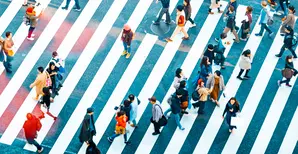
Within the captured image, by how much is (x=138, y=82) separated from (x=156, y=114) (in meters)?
3.10

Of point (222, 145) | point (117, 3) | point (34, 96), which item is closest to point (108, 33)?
point (117, 3)

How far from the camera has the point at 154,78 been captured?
27.5 m

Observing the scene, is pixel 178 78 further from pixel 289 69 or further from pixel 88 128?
pixel 289 69

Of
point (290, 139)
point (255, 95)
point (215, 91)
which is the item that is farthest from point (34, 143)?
point (290, 139)

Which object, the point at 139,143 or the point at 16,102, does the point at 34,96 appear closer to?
the point at 16,102

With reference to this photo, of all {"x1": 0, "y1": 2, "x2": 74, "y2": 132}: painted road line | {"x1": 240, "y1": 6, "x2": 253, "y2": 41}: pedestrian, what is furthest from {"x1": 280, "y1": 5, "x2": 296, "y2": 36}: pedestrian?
{"x1": 0, "y1": 2, "x2": 74, "y2": 132}: painted road line

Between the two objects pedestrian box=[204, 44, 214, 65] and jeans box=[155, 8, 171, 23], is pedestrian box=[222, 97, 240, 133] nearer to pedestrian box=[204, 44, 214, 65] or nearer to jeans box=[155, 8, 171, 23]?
pedestrian box=[204, 44, 214, 65]

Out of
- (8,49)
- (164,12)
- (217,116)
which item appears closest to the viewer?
(217,116)

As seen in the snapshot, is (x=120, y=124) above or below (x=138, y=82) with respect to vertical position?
below

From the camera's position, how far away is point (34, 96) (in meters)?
26.6

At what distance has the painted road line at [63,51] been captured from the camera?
25.5 meters

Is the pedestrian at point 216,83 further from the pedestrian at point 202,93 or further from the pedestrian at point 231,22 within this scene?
the pedestrian at point 231,22

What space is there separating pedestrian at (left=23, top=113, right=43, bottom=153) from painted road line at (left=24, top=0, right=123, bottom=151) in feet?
2.95

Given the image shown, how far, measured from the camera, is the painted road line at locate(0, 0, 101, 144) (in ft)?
83.7
